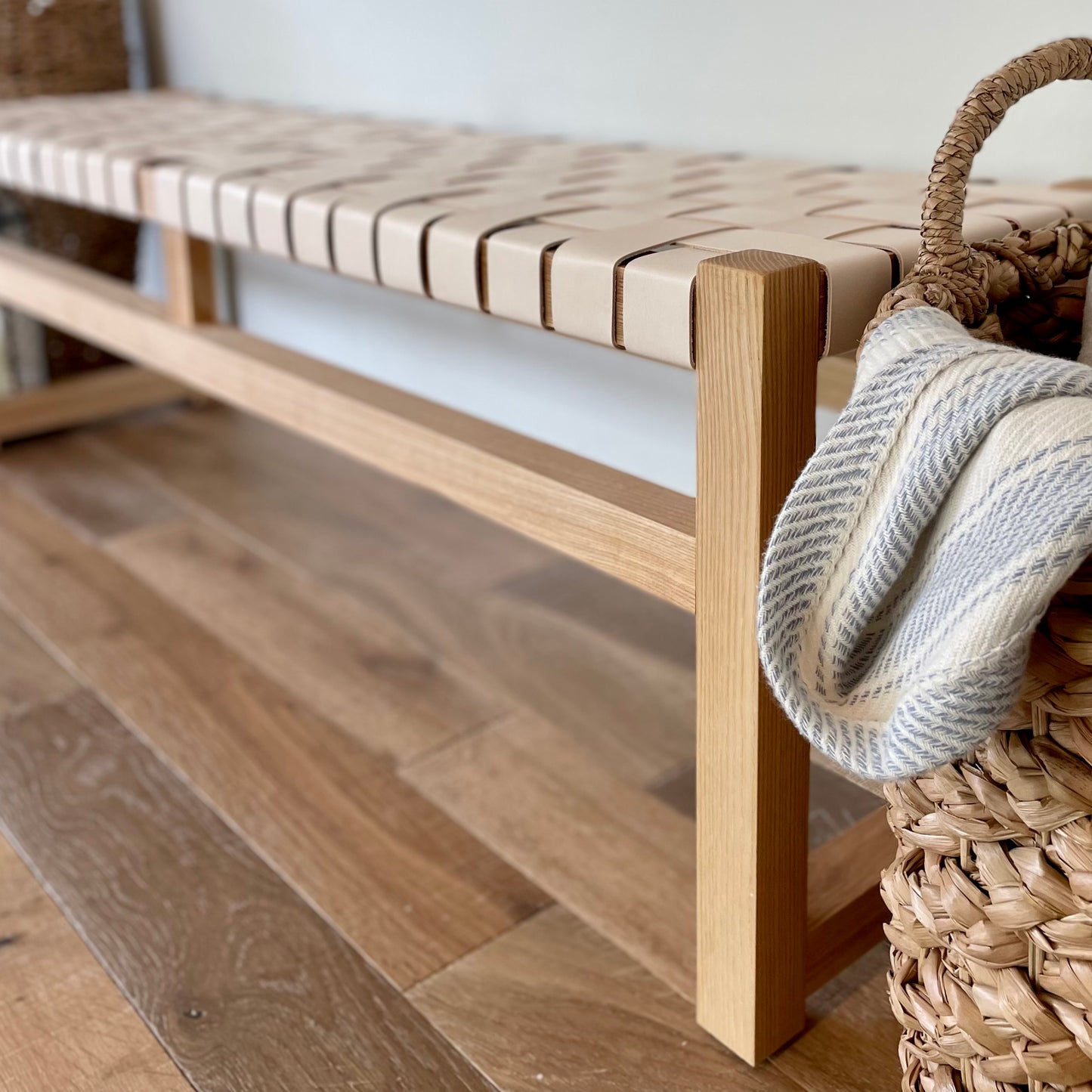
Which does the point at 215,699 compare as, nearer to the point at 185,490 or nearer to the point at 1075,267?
the point at 185,490

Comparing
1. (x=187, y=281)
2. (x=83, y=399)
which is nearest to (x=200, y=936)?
(x=187, y=281)

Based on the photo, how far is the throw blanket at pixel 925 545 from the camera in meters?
0.38

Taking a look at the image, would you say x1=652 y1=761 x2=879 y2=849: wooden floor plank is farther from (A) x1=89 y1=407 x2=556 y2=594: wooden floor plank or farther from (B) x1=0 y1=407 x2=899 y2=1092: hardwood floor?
(A) x1=89 y1=407 x2=556 y2=594: wooden floor plank

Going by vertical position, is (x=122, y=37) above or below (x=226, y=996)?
above

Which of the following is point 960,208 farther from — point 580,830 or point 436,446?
point 580,830

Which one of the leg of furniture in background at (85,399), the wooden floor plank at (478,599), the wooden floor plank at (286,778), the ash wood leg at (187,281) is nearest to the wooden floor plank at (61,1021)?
the wooden floor plank at (286,778)

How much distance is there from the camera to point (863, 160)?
0.96 m

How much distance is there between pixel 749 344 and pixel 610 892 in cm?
43

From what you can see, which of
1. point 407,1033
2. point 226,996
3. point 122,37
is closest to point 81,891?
point 226,996

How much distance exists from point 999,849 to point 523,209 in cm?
48

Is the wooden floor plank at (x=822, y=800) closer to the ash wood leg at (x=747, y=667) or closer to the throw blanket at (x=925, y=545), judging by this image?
the ash wood leg at (x=747, y=667)

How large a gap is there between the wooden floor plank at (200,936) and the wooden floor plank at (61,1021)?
11 mm

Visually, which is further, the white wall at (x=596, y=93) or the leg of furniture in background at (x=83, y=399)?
the leg of furniture in background at (x=83, y=399)

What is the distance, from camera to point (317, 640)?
115cm
